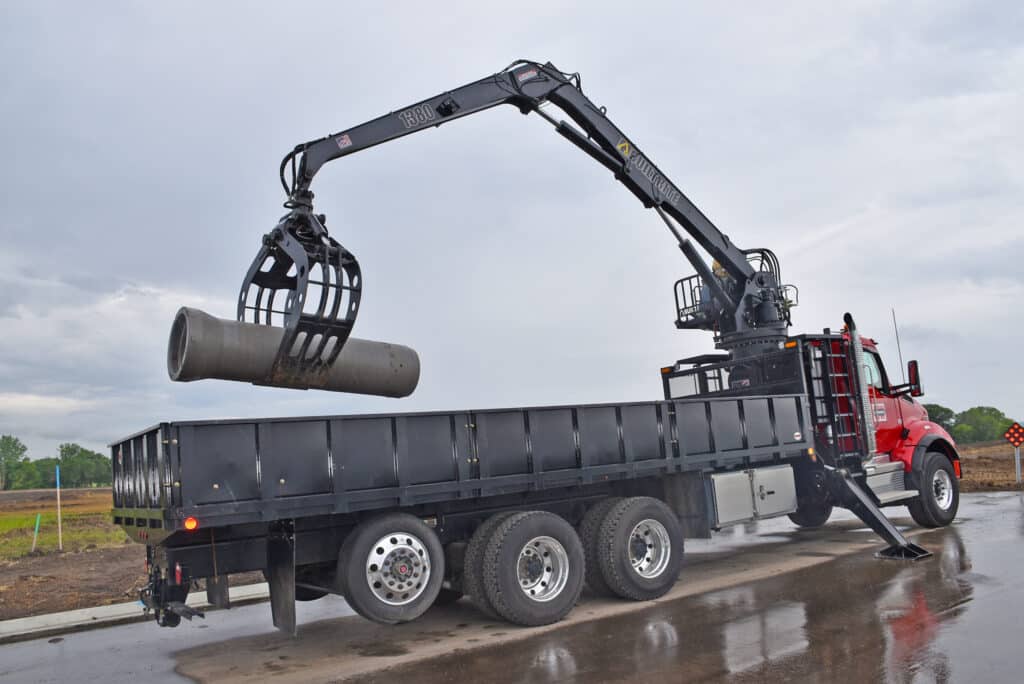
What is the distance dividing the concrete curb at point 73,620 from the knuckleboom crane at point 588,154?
11.3 feet

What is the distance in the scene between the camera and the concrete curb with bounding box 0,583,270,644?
9.33m

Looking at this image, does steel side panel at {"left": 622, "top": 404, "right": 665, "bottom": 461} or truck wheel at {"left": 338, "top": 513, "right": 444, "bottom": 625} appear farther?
steel side panel at {"left": 622, "top": 404, "right": 665, "bottom": 461}

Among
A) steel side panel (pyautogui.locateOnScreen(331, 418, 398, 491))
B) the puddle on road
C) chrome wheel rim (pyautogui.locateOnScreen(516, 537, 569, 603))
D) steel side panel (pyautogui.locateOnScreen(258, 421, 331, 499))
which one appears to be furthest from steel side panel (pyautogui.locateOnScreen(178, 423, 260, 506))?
chrome wheel rim (pyautogui.locateOnScreen(516, 537, 569, 603))

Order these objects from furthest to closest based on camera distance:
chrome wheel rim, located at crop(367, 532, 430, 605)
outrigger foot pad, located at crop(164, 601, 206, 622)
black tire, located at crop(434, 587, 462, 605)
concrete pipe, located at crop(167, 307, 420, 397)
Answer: black tire, located at crop(434, 587, 462, 605) < concrete pipe, located at crop(167, 307, 420, 397) < chrome wheel rim, located at crop(367, 532, 430, 605) < outrigger foot pad, located at crop(164, 601, 206, 622)

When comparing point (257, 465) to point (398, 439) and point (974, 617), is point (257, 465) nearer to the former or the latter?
point (398, 439)

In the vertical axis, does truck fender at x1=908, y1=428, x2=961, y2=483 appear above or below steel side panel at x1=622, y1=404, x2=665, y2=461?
below

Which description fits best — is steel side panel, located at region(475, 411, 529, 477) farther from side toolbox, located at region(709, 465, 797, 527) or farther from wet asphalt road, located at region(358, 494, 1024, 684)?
side toolbox, located at region(709, 465, 797, 527)

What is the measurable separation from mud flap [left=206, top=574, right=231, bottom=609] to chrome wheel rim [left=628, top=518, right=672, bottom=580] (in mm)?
4289

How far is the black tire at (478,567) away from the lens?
7.89 metres

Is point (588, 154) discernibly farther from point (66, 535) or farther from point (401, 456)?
point (66, 535)

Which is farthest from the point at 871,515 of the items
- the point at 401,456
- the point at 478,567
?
the point at 401,456

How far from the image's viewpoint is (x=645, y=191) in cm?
1345

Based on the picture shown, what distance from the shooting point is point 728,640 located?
275 inches

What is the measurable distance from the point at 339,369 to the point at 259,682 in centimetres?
320
